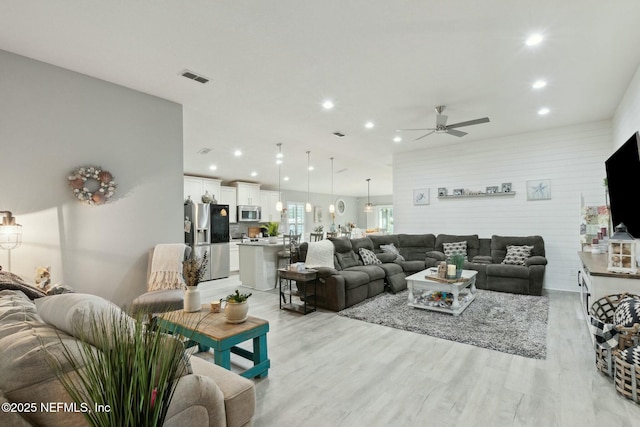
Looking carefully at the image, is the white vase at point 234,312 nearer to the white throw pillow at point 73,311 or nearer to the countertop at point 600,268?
the white throw pillow at point 73,311

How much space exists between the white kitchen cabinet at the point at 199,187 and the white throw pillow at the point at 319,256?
166 inches

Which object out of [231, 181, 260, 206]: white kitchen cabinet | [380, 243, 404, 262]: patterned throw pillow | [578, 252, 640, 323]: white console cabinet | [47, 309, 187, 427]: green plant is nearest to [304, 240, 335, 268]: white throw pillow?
[380, 243, 404, 262]: patterned throw pillow

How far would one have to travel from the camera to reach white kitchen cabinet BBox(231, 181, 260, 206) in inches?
351

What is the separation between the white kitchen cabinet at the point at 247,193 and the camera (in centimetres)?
892

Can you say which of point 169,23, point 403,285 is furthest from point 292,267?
point 169,23

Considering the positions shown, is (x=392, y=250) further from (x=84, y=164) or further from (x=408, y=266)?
(x=84, y=164)

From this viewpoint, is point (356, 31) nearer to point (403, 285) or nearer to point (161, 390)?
point (161, 390)

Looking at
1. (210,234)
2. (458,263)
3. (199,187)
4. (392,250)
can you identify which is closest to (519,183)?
(392,250)

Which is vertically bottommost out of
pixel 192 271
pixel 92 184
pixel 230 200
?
pixel 192 271

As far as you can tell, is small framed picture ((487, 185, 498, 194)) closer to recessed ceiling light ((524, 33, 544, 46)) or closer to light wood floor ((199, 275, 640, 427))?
light wood floor ((199, 275, 640, 427))

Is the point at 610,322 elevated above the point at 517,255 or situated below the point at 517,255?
below

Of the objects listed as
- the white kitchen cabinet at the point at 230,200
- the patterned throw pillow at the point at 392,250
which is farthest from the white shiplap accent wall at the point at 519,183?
the white kitchen cabinet at the point at 230,200

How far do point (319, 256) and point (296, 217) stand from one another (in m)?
6.83

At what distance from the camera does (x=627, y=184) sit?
3164mm
